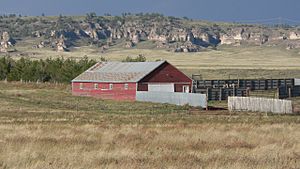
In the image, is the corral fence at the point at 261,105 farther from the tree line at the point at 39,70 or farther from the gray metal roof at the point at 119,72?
the tree line at the point at 39,70

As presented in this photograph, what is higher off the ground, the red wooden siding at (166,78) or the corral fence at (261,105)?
the red wooden siding at (166,78)

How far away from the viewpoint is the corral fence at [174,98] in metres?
49.9

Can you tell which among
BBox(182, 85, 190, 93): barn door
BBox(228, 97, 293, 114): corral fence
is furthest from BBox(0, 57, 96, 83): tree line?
BBox(228, 97, 293, 114): corral fence

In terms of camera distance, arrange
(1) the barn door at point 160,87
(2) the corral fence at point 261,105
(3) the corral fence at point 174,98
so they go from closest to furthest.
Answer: (2) the corral fence at point 261,105
(3) the corral fence at point 174,98
(1) the barn door at point 160,87

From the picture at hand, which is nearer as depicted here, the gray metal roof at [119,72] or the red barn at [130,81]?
the red barn at [130,81]

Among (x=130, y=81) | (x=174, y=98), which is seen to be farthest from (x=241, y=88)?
(x=130, y=81)


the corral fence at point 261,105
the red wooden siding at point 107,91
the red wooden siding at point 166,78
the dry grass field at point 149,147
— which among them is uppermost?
the red wooden siding at point 166,78

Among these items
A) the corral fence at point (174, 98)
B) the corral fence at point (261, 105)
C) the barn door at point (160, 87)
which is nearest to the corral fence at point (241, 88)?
the barn door at point (160, 87)

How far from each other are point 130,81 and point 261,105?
23.3 m

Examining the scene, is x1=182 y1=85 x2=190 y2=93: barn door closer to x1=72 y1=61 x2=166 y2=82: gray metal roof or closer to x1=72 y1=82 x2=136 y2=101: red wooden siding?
x1=72 y1=61 x2=166 y2=82: gray metal roof

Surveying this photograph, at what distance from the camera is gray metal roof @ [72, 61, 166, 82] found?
66250 millimetres

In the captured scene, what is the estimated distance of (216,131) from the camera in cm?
2511

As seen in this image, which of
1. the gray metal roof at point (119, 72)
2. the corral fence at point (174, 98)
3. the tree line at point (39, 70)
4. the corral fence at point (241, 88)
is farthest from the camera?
the tree line at point (39, 70)

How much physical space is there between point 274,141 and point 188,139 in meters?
2.97
